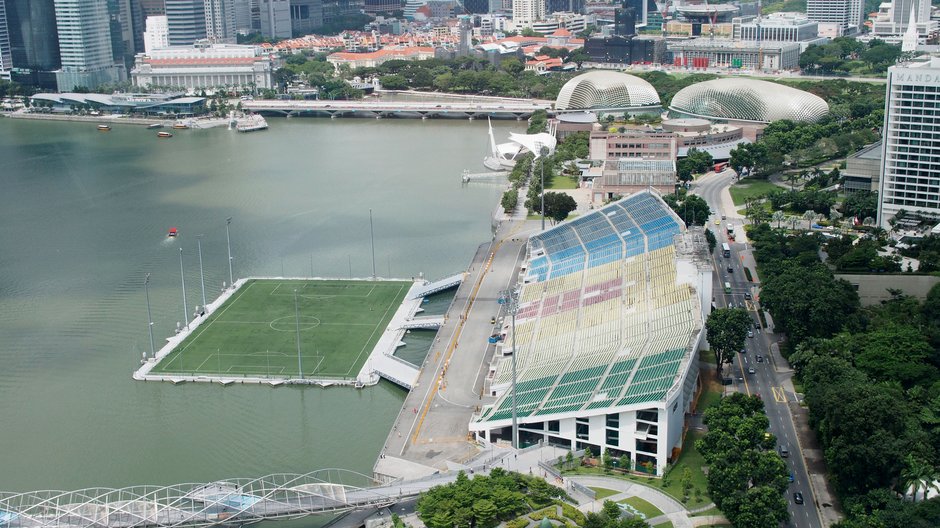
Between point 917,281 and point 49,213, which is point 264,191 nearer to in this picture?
point 49,213

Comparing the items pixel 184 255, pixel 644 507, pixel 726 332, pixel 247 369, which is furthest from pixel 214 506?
pixel 184 255

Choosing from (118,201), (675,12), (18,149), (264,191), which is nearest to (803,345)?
(264,191)

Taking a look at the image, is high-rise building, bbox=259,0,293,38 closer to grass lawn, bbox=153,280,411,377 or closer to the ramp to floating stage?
grass lawn, bbox=153,280,411,377

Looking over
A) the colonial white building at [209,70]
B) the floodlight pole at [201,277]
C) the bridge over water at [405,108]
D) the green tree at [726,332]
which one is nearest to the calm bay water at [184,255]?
the floodlight pole at [201,277]

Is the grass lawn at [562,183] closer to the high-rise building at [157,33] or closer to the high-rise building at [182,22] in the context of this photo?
the high-rise building at [157,33]

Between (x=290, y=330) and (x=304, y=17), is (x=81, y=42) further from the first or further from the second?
(x=290, y=330)
